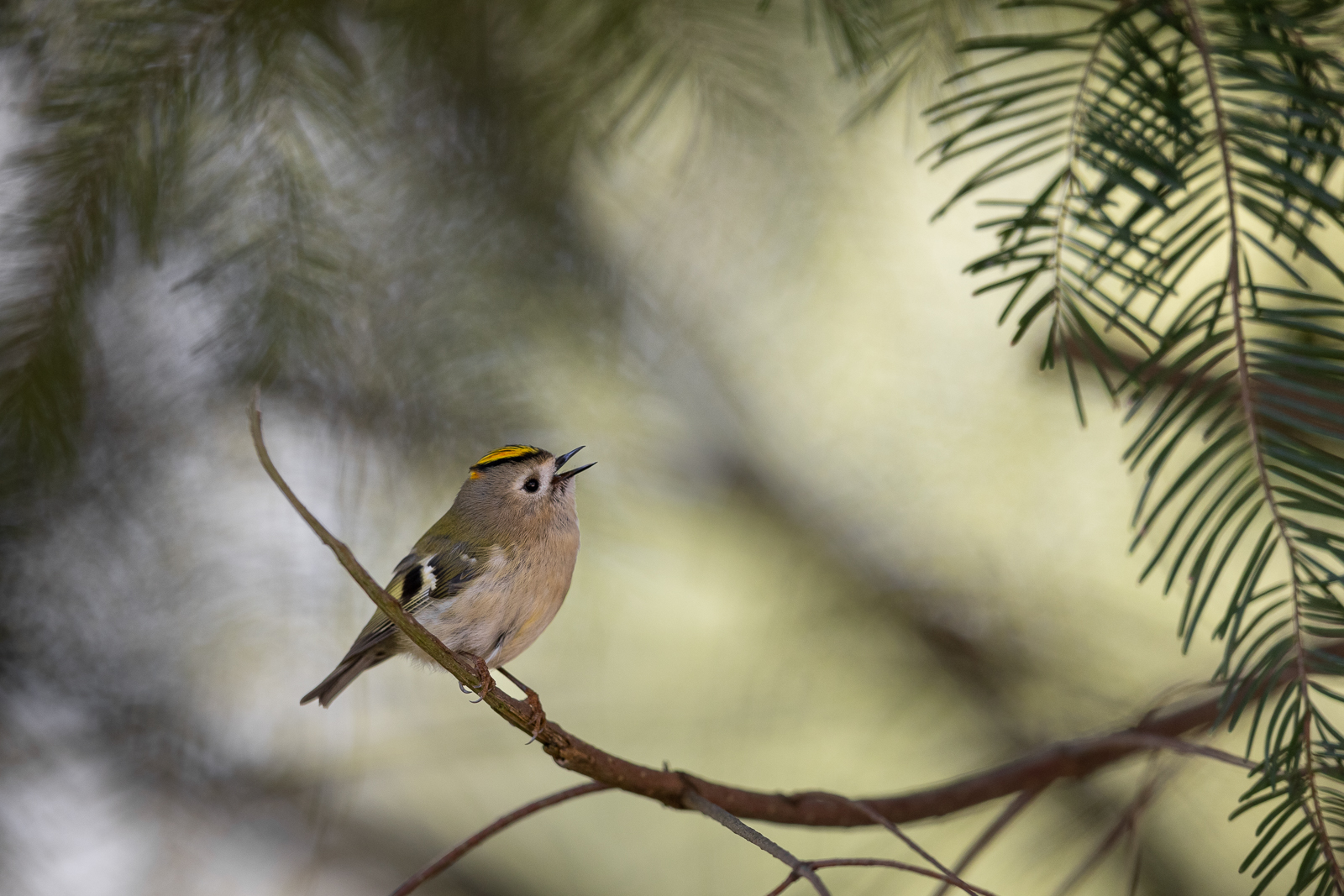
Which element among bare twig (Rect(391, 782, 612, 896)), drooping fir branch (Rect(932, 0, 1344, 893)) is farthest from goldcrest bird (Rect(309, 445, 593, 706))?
drooping fir branch (Rect(932, 0, 1344, 893))

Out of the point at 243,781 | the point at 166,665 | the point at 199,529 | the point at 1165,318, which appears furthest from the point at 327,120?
the point at 1165,318

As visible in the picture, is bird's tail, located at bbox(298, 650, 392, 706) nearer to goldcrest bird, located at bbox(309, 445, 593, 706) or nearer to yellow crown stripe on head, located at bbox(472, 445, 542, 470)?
goldcrest bird, located at bbox(309, 445, 593, 706)

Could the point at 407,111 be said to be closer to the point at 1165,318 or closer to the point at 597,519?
the point at 597,519

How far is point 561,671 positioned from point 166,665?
1.30 ft

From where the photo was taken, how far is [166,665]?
36.6 inches

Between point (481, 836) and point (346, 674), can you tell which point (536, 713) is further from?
point (346, 674)

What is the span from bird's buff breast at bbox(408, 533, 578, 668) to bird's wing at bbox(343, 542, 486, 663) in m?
0.02

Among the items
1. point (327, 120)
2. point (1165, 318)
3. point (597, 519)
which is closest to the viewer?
point (327, 120)

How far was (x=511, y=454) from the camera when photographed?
2.56 feet

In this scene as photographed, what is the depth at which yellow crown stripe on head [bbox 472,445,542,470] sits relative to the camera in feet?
2.53

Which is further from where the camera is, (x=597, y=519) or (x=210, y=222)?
(x=597, y=519)

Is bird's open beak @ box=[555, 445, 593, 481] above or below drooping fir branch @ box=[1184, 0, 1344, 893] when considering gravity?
above

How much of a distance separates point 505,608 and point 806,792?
25 cm

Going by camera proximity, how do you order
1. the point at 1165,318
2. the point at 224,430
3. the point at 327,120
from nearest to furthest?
the point at 327,120 < the point at 224,430 < the point at 1165,318
